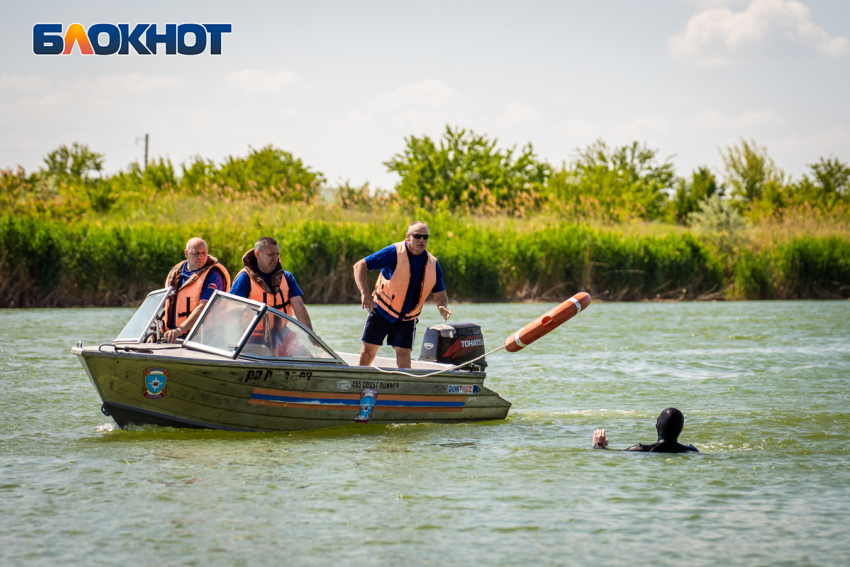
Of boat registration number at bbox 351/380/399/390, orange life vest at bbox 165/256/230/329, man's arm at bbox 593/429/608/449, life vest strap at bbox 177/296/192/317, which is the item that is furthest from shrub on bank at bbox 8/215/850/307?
man's arm at bbox 593/429/608/449

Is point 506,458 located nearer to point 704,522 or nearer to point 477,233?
point 704,522

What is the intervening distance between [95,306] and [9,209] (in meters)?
4.33

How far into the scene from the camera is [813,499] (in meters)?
6.02

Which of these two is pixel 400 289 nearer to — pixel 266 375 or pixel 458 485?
pixel 266 375

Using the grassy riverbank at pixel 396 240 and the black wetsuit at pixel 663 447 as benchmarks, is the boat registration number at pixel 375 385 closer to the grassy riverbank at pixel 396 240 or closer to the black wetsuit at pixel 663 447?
the black wetsuit at pixel 663 447

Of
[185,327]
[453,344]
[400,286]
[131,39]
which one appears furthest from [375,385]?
[131,39]

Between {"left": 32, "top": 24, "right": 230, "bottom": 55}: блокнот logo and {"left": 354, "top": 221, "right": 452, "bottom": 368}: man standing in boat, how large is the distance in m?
9.97

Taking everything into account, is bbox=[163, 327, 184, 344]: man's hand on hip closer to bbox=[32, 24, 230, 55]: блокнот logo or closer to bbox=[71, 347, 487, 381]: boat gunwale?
bbox=[71, 347, 487, 381]: boat gunwale

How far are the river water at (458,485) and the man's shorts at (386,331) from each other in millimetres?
792

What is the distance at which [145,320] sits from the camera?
837 centimetres

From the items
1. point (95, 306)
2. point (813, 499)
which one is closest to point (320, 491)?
point (813, 499)

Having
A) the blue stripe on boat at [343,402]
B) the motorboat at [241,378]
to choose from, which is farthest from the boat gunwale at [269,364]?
the blue stripe on boat at [343,402]

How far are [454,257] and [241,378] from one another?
16.6 metres

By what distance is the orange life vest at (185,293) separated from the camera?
26.6ft
